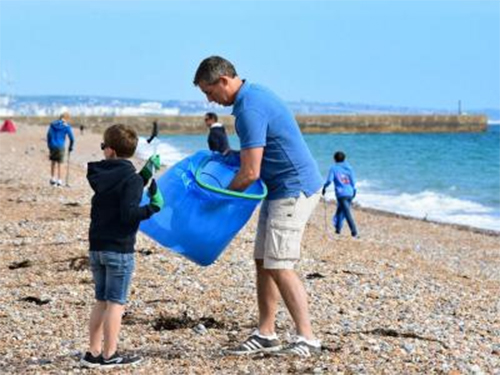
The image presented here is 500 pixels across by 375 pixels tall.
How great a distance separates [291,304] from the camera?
5848 mm

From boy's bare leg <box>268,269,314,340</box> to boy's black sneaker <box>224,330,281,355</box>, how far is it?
209 mm

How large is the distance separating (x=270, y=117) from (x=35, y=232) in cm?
616

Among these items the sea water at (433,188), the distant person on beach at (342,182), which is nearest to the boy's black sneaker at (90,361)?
the distant person on beach at (342,182)

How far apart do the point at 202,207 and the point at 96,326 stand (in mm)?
904

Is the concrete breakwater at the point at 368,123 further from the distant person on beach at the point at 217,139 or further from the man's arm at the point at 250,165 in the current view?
the man's arm at the point at 250,165

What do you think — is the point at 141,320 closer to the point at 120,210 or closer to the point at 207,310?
the point at 207,310

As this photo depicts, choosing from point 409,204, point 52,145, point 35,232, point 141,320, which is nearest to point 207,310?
point 141,320

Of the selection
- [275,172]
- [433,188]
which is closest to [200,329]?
[275,172]

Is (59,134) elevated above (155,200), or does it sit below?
below

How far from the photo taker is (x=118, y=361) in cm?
570

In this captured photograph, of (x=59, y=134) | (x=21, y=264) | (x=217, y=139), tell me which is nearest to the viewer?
(x=21, y=264)

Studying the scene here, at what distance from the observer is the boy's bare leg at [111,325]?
18.3 feet

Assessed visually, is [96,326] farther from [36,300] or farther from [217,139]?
[217,139]

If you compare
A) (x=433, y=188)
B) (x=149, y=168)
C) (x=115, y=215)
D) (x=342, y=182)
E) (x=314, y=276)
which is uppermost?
(x=149, y=168)
